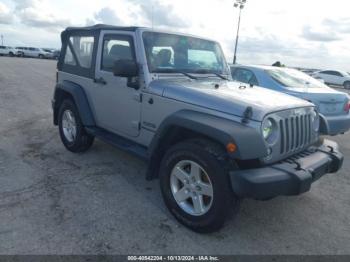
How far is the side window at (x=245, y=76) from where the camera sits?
7.74 m

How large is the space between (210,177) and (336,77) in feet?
90.0

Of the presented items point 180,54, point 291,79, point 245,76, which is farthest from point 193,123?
point 291,79

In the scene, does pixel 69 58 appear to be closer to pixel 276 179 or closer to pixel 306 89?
pixel 276 179

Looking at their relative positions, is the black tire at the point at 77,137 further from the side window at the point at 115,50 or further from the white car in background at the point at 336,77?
the white car in background at the point at 336,77

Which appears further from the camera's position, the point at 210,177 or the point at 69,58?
the point at 69,58

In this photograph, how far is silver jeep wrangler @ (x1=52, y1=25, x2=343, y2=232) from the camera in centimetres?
309

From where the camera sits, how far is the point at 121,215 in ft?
12.1

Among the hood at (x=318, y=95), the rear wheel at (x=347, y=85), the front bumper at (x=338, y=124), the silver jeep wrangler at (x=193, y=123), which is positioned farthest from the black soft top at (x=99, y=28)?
the rear wheel at (x=347, y=85)

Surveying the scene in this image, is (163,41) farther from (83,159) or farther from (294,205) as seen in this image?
(294,205)

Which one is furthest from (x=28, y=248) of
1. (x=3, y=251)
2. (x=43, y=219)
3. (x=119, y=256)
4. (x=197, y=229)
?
(x=197, y=229)

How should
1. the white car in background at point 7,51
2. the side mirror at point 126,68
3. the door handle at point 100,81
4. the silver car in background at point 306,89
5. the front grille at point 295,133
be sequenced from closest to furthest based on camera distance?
1. the front grille at point 295,133
2. the side mirror at point 126,68
3. the door handle at point 100,81
4. the silver car in background at point 306,89
5. the white car in background at point 7,51

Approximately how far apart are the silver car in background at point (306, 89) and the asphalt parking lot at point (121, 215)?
1752 mm

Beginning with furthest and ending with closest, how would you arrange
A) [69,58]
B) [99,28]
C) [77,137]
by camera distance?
[69,58] < [77,137] < [99,28]

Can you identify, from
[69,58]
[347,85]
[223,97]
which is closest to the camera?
[223,97]
